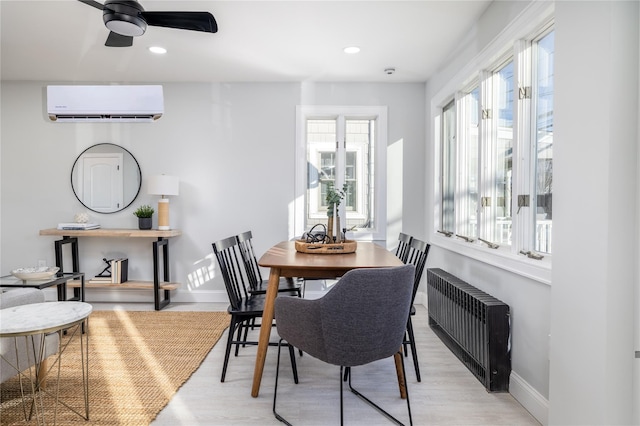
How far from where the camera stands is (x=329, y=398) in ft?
6.95

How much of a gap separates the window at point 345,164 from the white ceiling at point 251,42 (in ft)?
1.54

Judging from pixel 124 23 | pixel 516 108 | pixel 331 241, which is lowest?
pixel 331 241

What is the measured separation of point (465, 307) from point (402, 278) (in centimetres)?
110

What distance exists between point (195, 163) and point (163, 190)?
53cm

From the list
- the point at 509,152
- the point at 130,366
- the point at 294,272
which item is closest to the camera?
the point at 294,272

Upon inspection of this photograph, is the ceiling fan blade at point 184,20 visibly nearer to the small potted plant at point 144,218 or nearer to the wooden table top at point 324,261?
the wooden table top at point 324,261

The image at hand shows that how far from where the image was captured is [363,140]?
4.40 metres

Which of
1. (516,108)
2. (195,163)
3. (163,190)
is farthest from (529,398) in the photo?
(195,163)

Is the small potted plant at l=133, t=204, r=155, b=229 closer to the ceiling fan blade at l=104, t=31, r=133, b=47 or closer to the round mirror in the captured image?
the round mirror

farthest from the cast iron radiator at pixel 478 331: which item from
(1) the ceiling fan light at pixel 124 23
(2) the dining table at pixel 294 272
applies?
(1) the ceiling fan light at pixel 124 23

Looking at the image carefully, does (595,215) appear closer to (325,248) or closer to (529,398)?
(529,398)

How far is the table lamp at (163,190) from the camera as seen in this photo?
3910mm

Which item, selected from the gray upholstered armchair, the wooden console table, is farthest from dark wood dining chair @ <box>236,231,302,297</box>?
the wooden console table

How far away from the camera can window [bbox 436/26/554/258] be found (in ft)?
6.70
